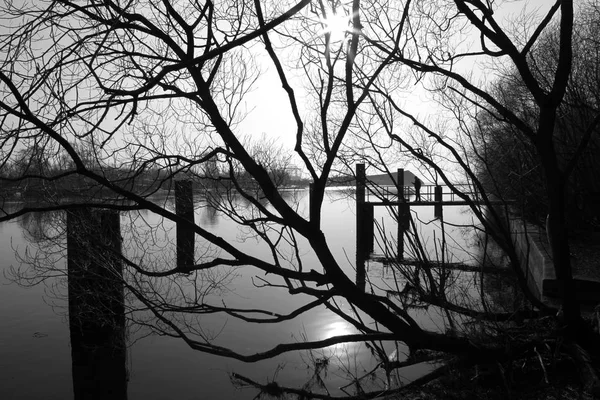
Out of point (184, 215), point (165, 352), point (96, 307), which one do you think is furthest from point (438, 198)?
point (96, 307)

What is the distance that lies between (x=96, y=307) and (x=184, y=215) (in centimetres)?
208

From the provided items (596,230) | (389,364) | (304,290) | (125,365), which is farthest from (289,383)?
(596,230)

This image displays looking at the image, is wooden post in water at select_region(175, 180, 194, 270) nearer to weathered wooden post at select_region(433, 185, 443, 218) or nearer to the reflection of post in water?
the reflection of post in water

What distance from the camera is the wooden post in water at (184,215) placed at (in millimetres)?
7086

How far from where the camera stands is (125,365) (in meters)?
7.87

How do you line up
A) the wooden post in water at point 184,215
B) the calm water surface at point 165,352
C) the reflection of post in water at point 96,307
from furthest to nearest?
the calm water surface at point 165,352
the wooden post in water at point 184,215
the reflection of post in water at point 96,307

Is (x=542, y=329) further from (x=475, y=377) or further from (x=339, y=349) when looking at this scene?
(x=339, y=349)

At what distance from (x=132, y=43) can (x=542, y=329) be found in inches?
148

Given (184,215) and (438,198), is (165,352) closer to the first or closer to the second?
(184,215)

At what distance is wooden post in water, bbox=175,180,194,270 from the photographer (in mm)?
7086

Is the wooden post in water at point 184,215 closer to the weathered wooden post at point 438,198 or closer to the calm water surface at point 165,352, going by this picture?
the calm water surface at point 165,352

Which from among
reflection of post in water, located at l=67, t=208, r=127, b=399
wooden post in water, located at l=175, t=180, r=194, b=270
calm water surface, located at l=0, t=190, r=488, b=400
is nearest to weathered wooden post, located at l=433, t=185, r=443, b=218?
calm water surface, located at l=0, t=190, r=488, b=400

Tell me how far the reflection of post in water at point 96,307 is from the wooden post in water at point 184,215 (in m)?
0.97

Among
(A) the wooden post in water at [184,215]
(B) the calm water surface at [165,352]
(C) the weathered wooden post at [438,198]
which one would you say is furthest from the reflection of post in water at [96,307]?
(C) the weathered wooden post at [438,198]
